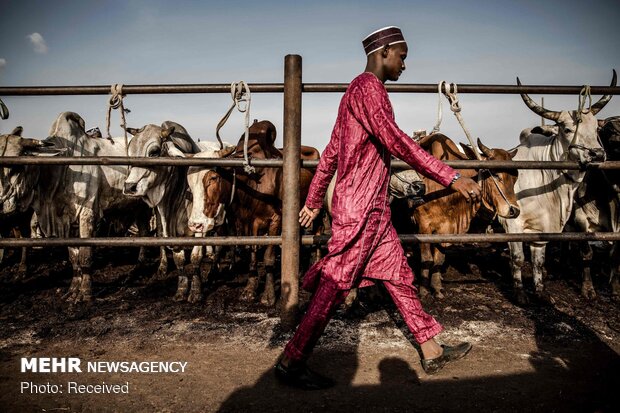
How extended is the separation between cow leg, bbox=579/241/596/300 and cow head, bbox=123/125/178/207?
4.87 meters

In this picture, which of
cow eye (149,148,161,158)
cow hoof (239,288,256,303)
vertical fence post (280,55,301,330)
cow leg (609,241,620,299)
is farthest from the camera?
cow eye (149,148,161,158)

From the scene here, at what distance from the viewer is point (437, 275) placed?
15.6 ft

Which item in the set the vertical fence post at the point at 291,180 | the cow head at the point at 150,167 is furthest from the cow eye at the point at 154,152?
the vertical fence post at the point at 291,180

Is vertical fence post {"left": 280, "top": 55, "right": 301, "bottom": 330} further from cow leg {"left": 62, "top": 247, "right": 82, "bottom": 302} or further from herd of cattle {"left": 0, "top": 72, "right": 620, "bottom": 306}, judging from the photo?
cow leg {"left": 62, "top": 247, "right": 82, "bottom": 302}

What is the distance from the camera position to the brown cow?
470 centimetres

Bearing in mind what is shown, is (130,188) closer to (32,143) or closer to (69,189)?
(69,189)

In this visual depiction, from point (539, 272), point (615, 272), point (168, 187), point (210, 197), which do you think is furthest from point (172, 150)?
point (615, 272)

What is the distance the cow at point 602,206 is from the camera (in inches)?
190

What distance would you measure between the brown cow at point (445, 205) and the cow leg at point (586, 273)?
115 centimetres

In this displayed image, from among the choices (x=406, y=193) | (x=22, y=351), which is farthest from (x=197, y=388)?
(x=406, y=193)

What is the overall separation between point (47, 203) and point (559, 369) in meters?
5.50

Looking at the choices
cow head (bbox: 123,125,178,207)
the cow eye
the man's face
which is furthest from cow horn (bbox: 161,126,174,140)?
the man's face

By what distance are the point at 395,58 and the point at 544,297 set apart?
10.6 ft

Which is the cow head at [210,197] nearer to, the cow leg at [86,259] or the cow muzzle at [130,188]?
the cow muzzle at [130,188]
